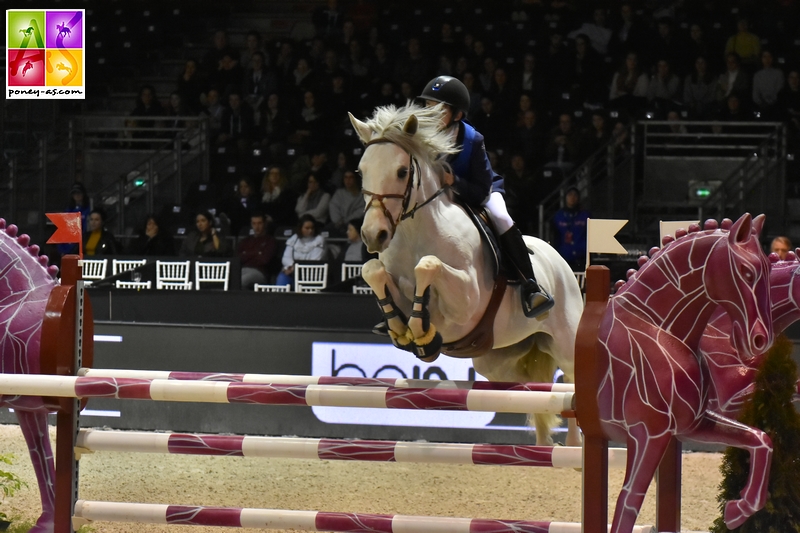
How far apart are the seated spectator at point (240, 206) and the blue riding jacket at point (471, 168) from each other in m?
6.25

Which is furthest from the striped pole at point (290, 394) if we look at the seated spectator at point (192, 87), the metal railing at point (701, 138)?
the seated spectator at point (192, 87)

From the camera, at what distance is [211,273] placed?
27.9ft

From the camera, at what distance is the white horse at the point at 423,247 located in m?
3.54

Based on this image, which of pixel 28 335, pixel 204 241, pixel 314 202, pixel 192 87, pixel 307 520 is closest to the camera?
pixel 307 520

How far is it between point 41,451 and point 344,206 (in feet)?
21.6

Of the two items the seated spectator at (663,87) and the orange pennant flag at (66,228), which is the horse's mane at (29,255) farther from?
the seated spectator at (663,87)

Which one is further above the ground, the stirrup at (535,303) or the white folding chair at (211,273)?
the stirrup at (535,303)

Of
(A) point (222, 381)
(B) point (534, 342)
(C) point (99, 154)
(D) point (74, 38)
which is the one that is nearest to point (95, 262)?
(C) point (99, 154)

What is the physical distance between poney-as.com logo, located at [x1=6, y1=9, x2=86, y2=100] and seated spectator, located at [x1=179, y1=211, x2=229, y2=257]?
3780 mm

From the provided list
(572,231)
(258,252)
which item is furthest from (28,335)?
(572,231)

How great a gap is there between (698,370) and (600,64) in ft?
29.2

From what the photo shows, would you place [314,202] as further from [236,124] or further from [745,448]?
[745,448]

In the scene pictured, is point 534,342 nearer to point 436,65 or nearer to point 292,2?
point 436,65

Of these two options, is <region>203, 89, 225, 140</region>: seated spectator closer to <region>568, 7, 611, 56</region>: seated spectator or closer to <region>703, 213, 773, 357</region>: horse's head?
<region>568, 7, 611, 56</region>: seated spectator
